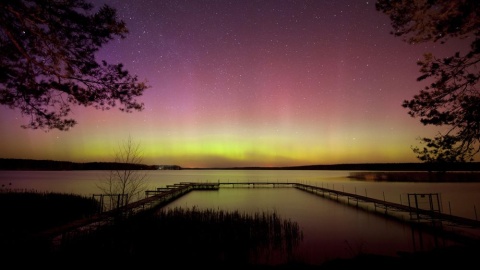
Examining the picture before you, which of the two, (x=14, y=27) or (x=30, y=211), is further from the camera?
(x=30, y=211)

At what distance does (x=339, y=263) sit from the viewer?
24.4ft

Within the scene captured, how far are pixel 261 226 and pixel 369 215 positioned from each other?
12.9m

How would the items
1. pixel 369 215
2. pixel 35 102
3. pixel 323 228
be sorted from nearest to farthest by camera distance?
pixel 35 102
pixel 323 228
pixel 369 215

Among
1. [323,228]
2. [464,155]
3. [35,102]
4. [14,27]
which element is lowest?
[323,228]

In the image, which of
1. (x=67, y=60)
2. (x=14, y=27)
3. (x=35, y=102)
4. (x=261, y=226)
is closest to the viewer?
(x=14, y=27)

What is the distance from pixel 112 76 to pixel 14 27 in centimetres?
252

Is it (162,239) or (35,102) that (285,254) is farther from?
(35,102)

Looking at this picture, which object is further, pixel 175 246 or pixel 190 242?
pixel 190 242

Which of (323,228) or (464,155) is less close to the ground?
(464,155)

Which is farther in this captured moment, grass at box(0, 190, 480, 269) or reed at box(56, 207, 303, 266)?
reed at box(56, 207, 303, 266)

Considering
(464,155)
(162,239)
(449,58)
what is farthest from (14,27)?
(464,155)

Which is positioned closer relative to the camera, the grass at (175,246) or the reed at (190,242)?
the grass at (175,246)

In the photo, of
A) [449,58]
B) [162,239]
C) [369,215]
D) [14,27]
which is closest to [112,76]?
[14,27]

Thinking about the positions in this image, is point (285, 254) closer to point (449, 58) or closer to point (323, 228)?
point (323, 228)
